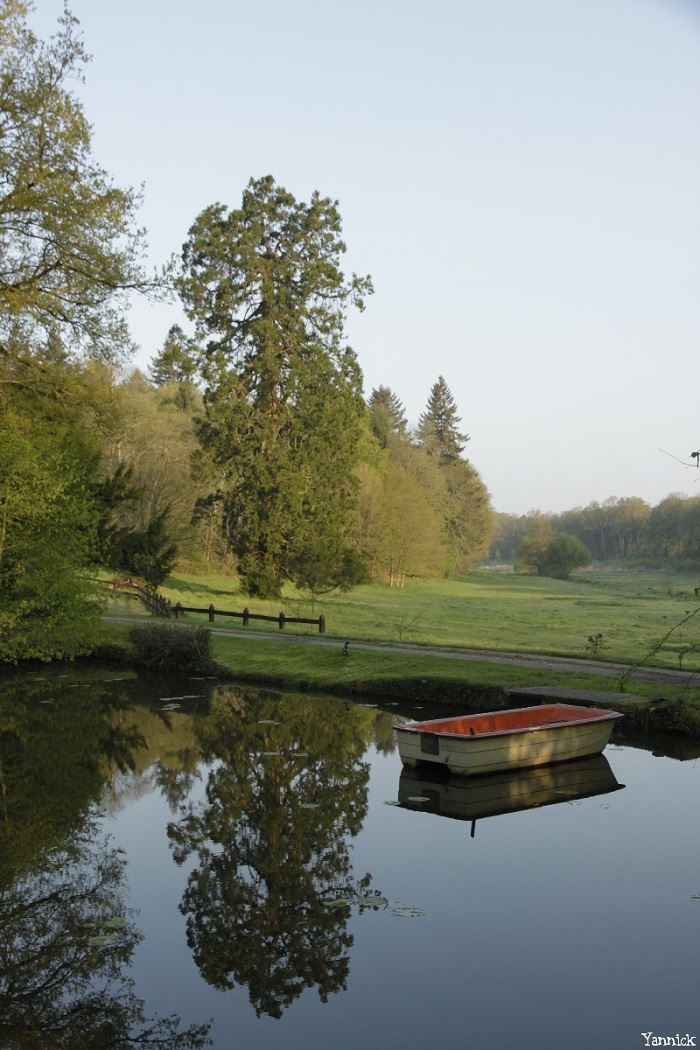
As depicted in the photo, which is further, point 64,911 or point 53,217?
point 53,217

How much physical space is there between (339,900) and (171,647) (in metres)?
19.0

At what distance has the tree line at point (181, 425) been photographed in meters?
22.4

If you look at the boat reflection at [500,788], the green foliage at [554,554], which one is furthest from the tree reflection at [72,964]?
the green foliage at [554,554]

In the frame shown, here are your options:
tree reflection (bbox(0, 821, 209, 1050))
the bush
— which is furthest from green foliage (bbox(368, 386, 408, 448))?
tree reflection (bbox(0, 821, 209, 1050))

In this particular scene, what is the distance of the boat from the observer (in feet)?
47.5

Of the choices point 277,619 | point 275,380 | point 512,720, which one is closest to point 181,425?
point 275,380

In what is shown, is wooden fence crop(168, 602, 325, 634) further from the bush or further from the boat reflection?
the boat reflection

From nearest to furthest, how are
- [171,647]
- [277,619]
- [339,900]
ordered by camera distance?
1. [339,900]
2. [171,647]
3. [277,619]

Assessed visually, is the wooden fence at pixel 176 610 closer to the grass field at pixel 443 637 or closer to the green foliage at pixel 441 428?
the grass field at pixel 443 637

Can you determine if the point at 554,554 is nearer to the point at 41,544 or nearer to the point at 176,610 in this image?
the point at 176,610

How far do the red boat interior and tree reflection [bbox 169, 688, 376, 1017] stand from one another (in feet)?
4.61

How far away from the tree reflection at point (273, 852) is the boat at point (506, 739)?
1.12m

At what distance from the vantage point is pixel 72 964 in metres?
8.14

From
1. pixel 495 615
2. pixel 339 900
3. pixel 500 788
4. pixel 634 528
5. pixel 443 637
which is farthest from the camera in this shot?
pixel 634 528
